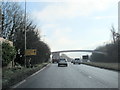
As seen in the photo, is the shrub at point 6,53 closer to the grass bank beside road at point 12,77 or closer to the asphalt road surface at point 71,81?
the grass bank beside road at point 12,77

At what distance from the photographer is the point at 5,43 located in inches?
1414

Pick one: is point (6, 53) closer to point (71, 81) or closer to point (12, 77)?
point (12, 77)

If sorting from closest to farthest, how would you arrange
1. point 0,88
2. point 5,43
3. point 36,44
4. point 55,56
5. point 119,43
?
point 0,88
point 5,43
point 119,43
point 36,44
point 55,56

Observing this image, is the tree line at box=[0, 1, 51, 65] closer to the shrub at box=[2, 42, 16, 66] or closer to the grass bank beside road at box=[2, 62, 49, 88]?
the shrub at box=[2, 42, 16, 66]

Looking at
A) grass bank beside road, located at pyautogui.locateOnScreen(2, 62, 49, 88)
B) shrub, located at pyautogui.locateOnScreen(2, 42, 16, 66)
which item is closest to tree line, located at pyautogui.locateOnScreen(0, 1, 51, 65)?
shrub, located at pyautogui.locateOnScreen(2, 42, 16, 66)

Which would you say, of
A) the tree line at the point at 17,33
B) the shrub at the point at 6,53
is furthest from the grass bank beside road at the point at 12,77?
the tree line at the point at 17,33

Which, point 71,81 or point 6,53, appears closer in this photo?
point 71,81

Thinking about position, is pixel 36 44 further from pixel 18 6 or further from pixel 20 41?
pixel 18 6

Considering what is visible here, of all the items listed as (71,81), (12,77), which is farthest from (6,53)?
(71,81)

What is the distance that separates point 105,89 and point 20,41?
4516 centimetres

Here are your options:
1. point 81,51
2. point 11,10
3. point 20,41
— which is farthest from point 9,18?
point 81,51

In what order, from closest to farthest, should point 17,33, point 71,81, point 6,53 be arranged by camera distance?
point 71,81 → point 6,53 → point 17,33

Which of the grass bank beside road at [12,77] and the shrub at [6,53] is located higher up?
→ the shrub at [6,53]

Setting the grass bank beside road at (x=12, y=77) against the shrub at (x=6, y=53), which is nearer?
the grass bank beside road at (x=12, y=77)
